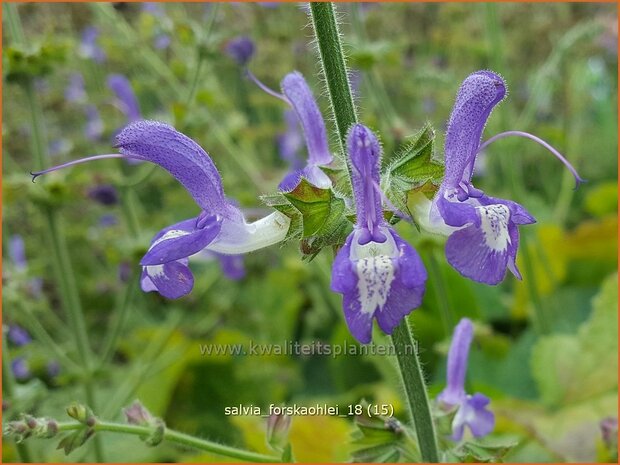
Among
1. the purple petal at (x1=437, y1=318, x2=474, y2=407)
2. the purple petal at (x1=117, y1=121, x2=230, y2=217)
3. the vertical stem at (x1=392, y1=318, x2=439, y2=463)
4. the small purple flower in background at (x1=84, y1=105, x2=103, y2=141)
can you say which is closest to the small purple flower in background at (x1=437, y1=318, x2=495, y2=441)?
the purple petal at (x1=437, y1=318, x2=474, y2=407)

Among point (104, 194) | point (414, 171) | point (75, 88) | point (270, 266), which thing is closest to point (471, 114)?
point (414, 171)

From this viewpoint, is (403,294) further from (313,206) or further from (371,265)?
(313,206)

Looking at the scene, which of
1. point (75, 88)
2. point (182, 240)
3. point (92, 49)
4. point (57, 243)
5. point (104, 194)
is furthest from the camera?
point (75, 88)

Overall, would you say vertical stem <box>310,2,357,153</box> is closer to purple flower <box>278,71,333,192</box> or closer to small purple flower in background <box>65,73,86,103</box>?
purple flower <box>278,71,333,192</box>

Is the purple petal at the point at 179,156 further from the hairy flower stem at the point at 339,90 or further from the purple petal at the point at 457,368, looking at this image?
the purple petal at the point at 457,368

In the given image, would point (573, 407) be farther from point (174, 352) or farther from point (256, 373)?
point (174, 352)

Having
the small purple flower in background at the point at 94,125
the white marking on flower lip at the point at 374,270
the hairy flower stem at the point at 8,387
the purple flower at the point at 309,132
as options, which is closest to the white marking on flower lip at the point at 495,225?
the white marking on flower lip at the point at 374,270

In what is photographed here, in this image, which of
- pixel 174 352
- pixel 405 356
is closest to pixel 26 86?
pixel 174 352
